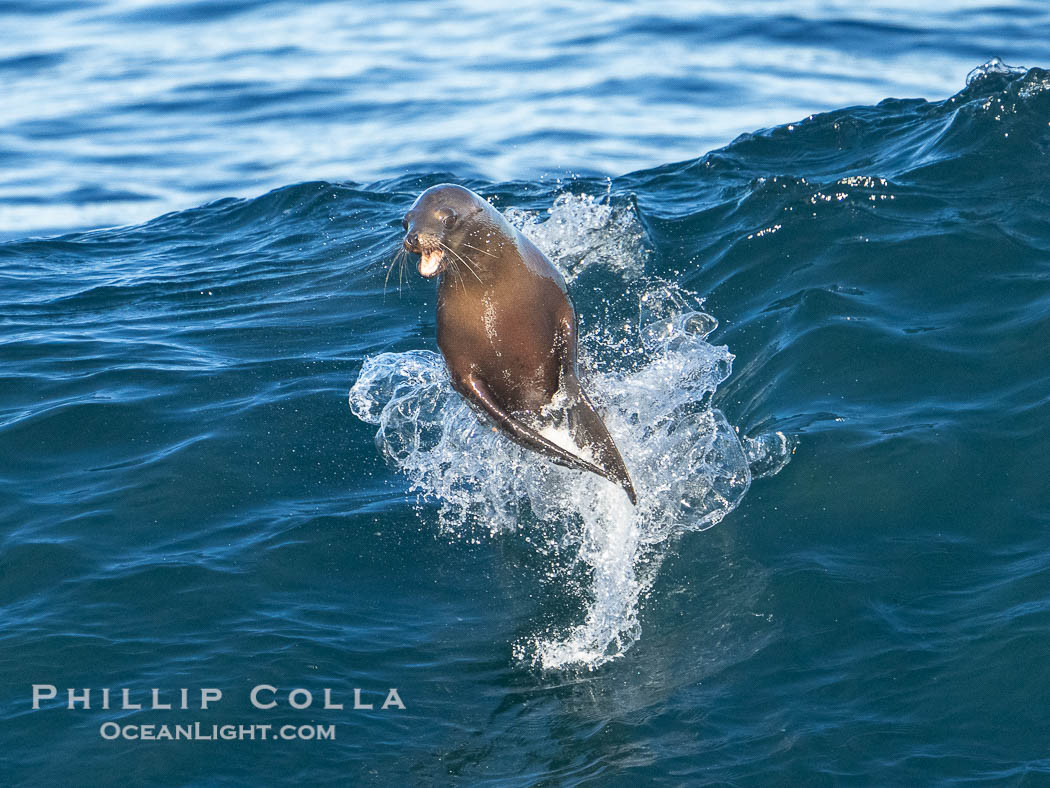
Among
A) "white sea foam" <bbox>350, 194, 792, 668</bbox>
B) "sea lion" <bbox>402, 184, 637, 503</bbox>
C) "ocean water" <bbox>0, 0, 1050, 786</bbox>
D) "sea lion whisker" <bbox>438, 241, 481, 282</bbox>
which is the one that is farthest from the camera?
"white sea foam" <bbox>350, 194, 792, 668</bbox>

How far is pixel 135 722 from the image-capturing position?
20.5ft

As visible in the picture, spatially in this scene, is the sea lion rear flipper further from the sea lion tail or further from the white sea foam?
the white sea foam

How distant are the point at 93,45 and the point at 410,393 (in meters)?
15.8

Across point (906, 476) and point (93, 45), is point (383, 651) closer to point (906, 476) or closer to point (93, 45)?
point (906, 476)

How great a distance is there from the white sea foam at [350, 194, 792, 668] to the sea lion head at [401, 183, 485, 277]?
1.23m

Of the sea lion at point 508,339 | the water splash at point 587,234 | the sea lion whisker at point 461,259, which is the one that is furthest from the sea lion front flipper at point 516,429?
the water splash at point 587,234

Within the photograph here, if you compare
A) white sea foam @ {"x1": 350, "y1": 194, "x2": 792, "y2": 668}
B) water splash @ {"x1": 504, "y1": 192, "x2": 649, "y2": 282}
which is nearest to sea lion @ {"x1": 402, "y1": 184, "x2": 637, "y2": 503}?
white sea foam @ {"x1": 350, "y1": 194, "x2": 792, "y2": 668}

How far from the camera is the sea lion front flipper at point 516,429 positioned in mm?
6895

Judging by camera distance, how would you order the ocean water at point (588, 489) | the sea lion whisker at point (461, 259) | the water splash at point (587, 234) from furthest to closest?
the water splash at point (587, 234)
the sea lion whisker at point (461, 259)
the ocean water at point (588, 489)

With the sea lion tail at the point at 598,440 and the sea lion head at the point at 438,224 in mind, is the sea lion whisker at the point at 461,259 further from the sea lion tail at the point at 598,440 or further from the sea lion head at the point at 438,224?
the sea lion tail at the point at 598,440

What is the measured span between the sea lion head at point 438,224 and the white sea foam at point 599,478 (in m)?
1.23

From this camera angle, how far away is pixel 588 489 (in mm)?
7707

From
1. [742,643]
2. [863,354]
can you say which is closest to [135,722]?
[742,643]

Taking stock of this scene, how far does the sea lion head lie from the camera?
22.0 ft
